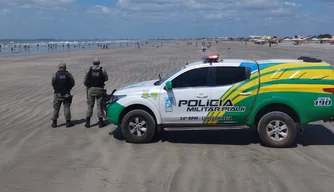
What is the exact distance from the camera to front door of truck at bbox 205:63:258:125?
8.52 metres

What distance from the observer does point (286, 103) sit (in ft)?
27.5

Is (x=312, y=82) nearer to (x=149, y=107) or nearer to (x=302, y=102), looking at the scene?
(x=302, y=102)

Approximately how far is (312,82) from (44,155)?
5.46 meters

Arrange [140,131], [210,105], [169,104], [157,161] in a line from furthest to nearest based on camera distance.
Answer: [140,131], [169,104], [210,105], [157,161]

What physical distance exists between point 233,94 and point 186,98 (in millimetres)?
970

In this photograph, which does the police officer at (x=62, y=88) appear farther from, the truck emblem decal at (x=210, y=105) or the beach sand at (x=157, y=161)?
the truck emblem decal at (x=210, y=105)

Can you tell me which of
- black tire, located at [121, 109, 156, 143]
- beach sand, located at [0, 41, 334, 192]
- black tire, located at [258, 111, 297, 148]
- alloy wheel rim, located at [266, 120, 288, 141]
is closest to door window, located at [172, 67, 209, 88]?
black tire, located at [121, 109, 156, 143]

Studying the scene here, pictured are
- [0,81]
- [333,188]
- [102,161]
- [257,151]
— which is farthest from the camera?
[0,81]

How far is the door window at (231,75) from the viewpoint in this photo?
8.66 metres

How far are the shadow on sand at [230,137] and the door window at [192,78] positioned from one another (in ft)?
4.15


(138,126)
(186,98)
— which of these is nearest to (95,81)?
(138,126)

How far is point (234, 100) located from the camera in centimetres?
856

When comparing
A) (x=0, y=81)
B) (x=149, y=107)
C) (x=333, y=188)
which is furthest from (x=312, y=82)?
(x=0, y=81)

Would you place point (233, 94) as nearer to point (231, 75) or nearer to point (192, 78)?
point (231, 75)
